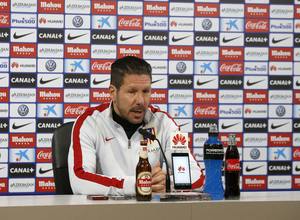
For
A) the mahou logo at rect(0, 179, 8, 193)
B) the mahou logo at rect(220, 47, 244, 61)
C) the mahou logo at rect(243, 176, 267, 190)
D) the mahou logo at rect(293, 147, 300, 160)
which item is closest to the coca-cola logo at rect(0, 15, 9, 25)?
the mahou logo at rect(0, 179, 8, 193)

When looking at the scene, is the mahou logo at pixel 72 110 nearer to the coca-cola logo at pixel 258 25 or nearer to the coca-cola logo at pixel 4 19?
the coca-cola logo at pixel 4 19

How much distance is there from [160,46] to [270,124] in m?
1.22

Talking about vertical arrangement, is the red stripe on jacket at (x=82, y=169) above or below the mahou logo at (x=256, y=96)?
below

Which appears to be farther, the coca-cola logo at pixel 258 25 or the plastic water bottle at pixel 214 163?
the coca-cola logo at pixel 258 25

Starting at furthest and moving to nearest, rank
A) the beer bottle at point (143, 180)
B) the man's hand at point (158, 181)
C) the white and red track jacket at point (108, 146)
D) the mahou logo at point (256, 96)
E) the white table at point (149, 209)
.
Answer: the mahou logo at point (256, 96)
the white and red track jacket at point (108, 146)
the man's hand at point (158, 181)
the beer bottle at point (143, 180)
the white table at point (149, 209)

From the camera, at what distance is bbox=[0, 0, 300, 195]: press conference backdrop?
489 cm

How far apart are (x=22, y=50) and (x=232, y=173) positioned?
122 inches

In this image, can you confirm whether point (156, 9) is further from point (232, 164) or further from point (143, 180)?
point (143, 180)

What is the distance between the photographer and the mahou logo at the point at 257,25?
5215 mm

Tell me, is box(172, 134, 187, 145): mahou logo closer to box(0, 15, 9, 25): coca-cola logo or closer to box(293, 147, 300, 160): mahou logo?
box(0, 15, 9, 25): coca-cola logo

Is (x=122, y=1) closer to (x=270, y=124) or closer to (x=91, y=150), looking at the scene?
(x=270, y=124)

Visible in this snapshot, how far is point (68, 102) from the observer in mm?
4953

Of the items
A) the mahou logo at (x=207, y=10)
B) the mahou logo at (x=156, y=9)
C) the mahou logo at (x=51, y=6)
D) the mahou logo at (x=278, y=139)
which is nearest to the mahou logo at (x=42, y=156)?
the mahou logo at (x=51, y=6)

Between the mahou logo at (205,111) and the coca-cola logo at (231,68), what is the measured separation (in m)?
0.33
